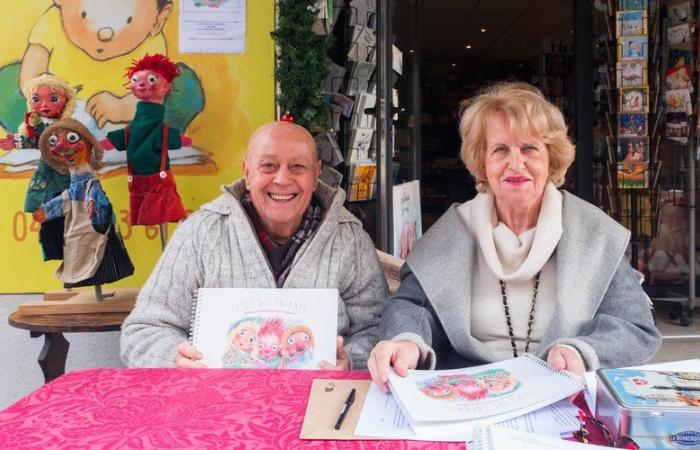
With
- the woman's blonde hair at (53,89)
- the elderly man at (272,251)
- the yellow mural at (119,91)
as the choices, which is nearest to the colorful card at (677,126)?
the yellow mural at (119,91)

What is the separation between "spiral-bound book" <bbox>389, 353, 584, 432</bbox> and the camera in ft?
3.55

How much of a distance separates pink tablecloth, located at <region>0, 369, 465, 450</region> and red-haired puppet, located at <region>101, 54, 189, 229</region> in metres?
1.91

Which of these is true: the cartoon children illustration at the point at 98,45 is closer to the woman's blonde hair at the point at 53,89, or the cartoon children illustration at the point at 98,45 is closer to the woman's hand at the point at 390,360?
the woman's blonde hair at the point at 53,89

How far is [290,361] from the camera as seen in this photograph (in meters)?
1.59

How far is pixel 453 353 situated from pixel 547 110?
0.73 metres

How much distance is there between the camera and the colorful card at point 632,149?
15.4 feet

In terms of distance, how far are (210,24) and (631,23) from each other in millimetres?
2926

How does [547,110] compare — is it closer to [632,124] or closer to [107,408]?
[107,408]

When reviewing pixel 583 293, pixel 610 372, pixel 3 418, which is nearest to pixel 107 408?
pixel 3 418

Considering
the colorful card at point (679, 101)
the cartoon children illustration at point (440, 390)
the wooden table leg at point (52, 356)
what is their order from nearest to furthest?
the cartoon children illustration at point (440, 390) → the wooden table leg at point (52, 356) → the colorful card at point (679, 101)

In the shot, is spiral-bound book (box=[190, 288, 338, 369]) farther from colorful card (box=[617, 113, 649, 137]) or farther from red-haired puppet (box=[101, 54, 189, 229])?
colorful card (box=[617, 113, 649, 137])

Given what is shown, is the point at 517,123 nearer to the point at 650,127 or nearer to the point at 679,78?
the point at 650,127

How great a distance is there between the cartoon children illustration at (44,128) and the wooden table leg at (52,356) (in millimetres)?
392

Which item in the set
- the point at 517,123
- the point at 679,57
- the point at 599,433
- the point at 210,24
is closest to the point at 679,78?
the point at 679,57
